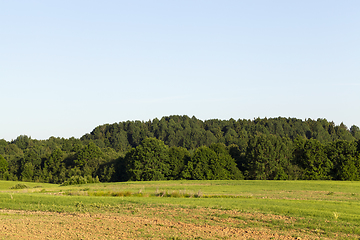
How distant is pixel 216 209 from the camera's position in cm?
1978

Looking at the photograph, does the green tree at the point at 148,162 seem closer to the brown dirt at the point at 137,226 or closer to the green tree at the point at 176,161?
the green tree at the point at 176,161

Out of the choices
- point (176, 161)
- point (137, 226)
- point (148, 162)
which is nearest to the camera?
point (137, 226)

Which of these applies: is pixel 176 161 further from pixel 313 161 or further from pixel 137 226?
pixel 137 226

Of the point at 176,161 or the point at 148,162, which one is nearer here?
the point at 148,162

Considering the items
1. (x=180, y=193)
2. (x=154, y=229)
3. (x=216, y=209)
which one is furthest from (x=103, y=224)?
(x=180, y=193)

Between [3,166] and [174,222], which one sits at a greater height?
[3,166]

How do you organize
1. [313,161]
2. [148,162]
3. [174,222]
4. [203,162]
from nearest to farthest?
[174,222]
[313,161]
[203,162]
[148,162]

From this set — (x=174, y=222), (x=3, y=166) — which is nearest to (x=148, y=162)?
(x=3, y=166)

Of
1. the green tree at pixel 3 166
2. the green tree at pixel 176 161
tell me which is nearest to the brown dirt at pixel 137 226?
the green tree at pixel 176 161

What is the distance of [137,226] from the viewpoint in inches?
584

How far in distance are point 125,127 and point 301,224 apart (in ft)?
493

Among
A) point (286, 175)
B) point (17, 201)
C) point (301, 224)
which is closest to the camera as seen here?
point (301, 224)

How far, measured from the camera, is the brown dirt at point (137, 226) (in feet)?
43.4

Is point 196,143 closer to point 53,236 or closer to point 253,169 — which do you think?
point 253,169
